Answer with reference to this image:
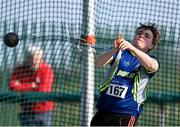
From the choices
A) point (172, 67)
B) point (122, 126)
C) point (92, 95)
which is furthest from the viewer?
point (172, 67)

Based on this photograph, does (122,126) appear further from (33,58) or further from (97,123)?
(33,58)

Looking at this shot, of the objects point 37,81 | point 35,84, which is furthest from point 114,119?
point 35,84

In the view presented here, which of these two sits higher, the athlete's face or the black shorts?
the athlete's face

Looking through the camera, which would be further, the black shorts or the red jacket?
the red jacket

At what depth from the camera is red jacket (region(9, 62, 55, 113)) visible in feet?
27.6

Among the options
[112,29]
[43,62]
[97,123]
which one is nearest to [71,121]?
[43,62]

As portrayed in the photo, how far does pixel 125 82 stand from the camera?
584 cm

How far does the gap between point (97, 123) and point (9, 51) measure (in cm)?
322

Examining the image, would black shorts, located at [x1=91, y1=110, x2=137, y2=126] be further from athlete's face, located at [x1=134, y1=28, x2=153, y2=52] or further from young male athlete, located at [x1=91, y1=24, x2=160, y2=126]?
athlete's face, located at [x1=134, y1=28, x2=153, y2=52]

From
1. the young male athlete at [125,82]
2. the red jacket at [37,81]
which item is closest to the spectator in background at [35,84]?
the red jacket at [37,81]

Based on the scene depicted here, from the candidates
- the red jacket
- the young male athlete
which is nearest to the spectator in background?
the red jacket

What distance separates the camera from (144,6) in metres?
7.78

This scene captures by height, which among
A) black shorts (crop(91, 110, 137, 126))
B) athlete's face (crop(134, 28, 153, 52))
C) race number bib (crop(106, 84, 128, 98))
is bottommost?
black shorts (crop(91, 110, 137, 126))

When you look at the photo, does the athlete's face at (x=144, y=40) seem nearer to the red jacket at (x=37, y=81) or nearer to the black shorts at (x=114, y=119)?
the black shorts at (x=114, y=119)
